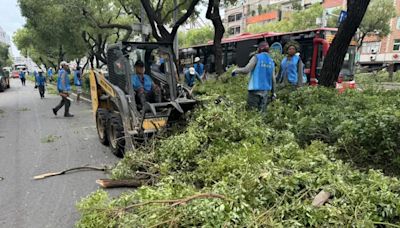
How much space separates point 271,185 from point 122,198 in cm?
160

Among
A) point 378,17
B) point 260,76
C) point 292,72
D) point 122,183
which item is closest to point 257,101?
point 260,76

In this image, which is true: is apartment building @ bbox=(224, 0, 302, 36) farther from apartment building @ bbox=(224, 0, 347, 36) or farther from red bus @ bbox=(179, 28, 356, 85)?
red bus @ bbox=(179, 28, 356, 85)

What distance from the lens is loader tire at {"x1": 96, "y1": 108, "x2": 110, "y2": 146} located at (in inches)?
277

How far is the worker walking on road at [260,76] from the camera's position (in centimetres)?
650

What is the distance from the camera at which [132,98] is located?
6.08 metres

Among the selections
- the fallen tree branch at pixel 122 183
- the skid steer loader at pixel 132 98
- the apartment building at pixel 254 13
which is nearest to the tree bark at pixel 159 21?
the skid steer loader at pixel 132 98

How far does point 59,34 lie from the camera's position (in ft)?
72.5

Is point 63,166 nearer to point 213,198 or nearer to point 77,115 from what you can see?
point 213,198

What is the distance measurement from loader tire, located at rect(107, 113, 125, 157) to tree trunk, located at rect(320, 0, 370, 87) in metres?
5.13

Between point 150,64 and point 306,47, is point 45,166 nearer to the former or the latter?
point 150,64

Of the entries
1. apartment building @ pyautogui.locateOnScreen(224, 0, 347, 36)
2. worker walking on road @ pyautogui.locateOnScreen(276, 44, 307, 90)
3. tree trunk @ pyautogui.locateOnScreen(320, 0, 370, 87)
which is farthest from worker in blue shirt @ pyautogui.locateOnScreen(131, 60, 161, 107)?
apartment building @ pyautogui.locateOnScreen(224, 0, 347, 36)

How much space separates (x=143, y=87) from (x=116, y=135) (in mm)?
1098

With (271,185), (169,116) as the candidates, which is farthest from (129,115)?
(271,185)

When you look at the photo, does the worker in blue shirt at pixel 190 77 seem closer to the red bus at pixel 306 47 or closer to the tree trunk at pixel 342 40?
the red bus at pixel 306 47
